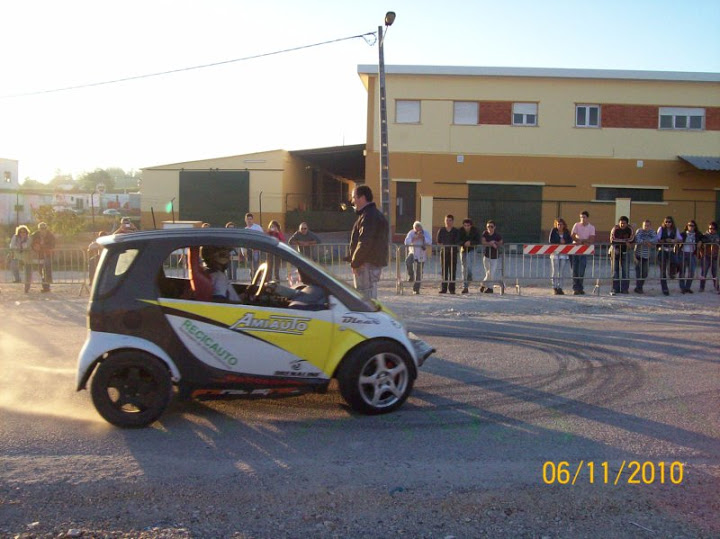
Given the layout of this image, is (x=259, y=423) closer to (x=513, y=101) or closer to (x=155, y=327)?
(x=155, y=327)

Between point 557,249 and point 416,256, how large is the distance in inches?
117

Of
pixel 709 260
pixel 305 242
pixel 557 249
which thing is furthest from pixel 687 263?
pixel 305 242

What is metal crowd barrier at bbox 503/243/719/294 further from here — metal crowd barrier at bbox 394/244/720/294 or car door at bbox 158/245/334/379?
car door at bbox 158/245/334/379

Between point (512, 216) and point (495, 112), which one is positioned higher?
point (495, 112)

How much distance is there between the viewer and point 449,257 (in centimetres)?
1482

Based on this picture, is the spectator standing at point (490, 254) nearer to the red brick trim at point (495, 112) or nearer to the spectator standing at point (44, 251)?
the spectator standing at point (44, 251)


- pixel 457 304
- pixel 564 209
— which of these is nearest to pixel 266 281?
pixel 457 304

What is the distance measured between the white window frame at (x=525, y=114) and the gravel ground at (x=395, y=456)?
23919mm

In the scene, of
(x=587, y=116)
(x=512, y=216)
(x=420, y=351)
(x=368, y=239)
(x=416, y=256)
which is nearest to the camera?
(x=420, y=351)

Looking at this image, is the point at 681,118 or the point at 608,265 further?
the point at 681,118

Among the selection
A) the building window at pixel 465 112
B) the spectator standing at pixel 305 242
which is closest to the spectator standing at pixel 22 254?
the spectator standing at pixel 305 242

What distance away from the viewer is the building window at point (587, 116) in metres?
31.2

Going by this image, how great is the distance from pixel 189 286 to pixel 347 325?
1.41 m
